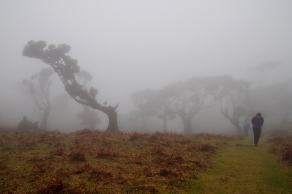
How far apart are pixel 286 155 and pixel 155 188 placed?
11601 mm

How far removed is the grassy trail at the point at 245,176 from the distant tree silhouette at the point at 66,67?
24.7 m

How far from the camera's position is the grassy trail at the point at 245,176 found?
14203 mm

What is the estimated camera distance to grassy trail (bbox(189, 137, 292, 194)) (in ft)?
46.6

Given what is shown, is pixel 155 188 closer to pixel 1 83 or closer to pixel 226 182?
pixel 226 182

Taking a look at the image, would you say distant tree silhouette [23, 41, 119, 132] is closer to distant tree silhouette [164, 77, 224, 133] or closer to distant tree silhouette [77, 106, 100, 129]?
distant tree silhouette [77, 106, 100, 129]

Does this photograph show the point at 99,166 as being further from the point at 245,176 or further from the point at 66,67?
the point at 66,67

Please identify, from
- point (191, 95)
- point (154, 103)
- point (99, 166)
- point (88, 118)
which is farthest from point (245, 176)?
point (154, 103)

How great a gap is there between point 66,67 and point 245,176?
34639 mm

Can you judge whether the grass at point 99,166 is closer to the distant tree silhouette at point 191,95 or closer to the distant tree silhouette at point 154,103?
the distant tree silhouette at point 191,95

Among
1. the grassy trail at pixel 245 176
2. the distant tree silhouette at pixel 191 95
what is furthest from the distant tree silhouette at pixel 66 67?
the distant tree silhouette at pixel 191 95

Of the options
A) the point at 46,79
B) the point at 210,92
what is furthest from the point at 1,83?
the point at 210,92

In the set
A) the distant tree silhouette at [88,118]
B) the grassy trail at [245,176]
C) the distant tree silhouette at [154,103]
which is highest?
the distant tree silhouette at [154,103]

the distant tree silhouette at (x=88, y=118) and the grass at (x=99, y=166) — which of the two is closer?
the grass at (x=99, y=166)

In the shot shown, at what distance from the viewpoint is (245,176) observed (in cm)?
1653
